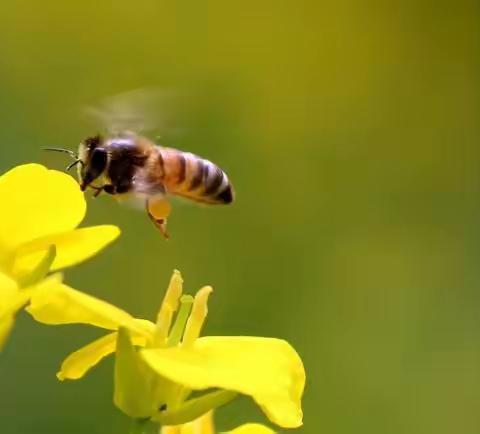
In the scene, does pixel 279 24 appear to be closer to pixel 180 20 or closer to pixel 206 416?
pixel 180 20

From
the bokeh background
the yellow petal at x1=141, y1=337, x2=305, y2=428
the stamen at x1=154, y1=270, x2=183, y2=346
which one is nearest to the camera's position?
the yellow petal at x1=141, y1=337, x2=305, y2=428

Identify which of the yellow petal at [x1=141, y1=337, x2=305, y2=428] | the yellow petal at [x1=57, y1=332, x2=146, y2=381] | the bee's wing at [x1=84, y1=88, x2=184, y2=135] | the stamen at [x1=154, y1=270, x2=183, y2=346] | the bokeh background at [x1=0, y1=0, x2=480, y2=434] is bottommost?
the bokeh background at [x1=0, y1=0, x2=480, y2=434]

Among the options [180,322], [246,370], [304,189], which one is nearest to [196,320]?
[180,322]

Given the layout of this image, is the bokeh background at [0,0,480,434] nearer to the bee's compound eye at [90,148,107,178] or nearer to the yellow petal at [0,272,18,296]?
the bee's compound eye at [90,148,107,178]

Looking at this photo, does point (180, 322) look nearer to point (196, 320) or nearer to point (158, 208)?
point (196, 320)

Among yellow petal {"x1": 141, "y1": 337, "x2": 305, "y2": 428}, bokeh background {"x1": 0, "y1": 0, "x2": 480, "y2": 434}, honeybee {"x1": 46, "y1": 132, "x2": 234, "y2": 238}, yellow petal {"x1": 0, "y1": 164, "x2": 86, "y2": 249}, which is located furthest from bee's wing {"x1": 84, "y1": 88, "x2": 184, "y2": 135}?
bokeh background {"x1": 0, "y1": 0, "x2": 480, "y2": 434}

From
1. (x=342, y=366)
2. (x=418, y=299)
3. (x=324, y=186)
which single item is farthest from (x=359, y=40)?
(x=342, y=366)
